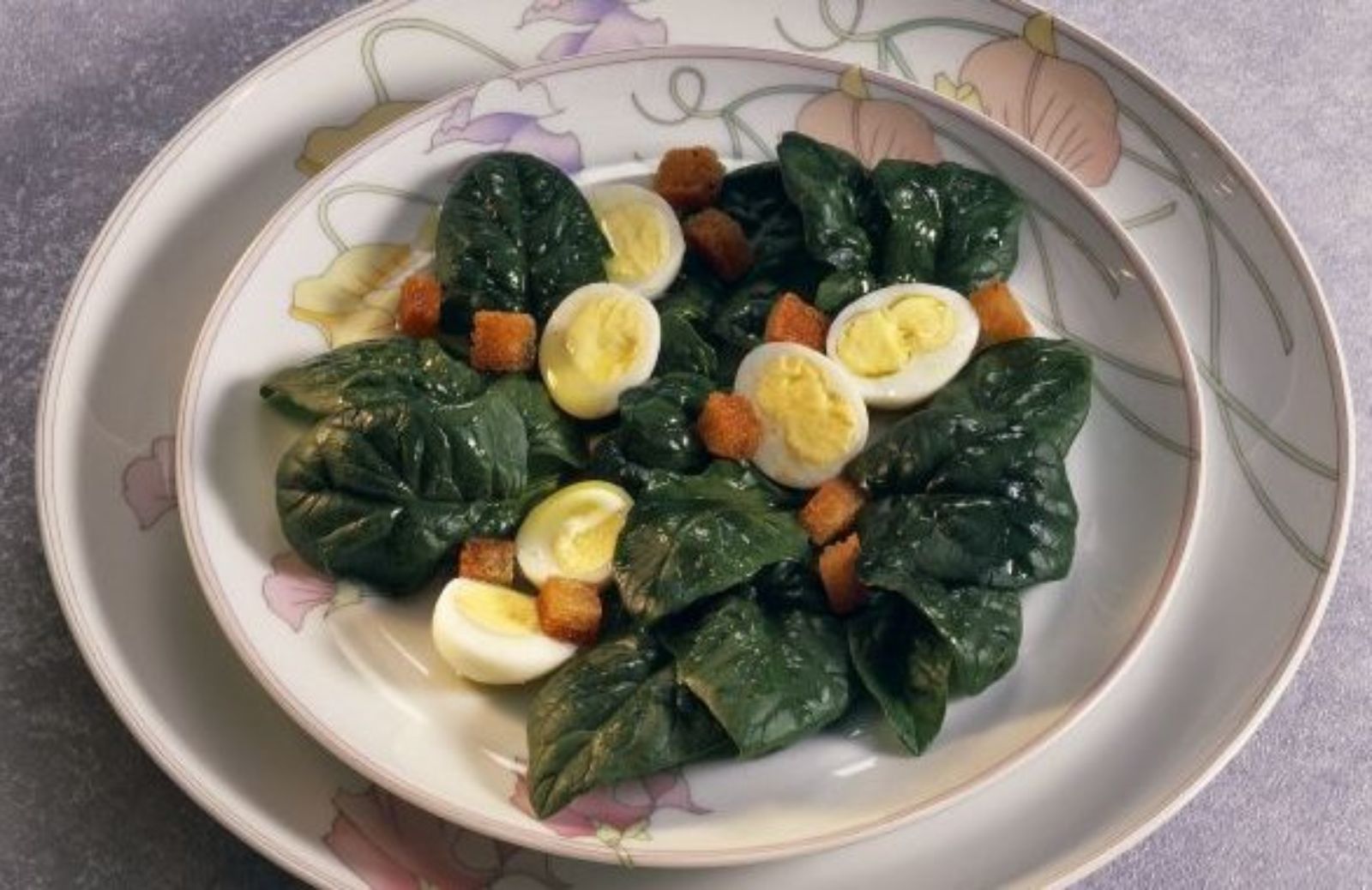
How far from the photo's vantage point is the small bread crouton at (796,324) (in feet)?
8.48

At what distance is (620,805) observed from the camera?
7.27 ft

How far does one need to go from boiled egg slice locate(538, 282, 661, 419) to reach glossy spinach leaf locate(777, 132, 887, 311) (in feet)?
0.91

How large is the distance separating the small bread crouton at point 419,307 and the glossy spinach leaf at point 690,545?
489 mm

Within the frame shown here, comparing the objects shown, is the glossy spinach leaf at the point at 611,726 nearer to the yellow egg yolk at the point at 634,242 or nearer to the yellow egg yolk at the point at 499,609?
the yellow egg yolk at the point at 499,609

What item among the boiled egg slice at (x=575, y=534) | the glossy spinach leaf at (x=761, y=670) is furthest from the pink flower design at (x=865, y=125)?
the glossy spinach leaf at (x=761, y=670)

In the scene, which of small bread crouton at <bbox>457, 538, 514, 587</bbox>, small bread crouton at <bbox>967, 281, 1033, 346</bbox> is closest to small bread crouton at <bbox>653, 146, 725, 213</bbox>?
small bread crouton at <bbox>967, 281, 1033, 346</bbox>

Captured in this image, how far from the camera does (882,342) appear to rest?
8.42 feet

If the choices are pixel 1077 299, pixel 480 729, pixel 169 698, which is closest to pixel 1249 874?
pixel 1077 299

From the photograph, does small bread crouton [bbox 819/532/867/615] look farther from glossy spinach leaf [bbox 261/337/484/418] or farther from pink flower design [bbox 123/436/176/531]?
pink flower design [bbox 123/436/176/531]

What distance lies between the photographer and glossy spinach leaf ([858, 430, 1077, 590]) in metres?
2.32

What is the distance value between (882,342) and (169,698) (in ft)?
3.74

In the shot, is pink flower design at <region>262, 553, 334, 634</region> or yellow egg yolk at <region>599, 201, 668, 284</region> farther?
yellow egg yolk at <region>599, 201, 668, 284</region>

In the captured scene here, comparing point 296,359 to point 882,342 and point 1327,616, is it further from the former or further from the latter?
point 1327,616

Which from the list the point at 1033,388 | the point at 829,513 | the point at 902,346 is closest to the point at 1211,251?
the point at 1033,388
